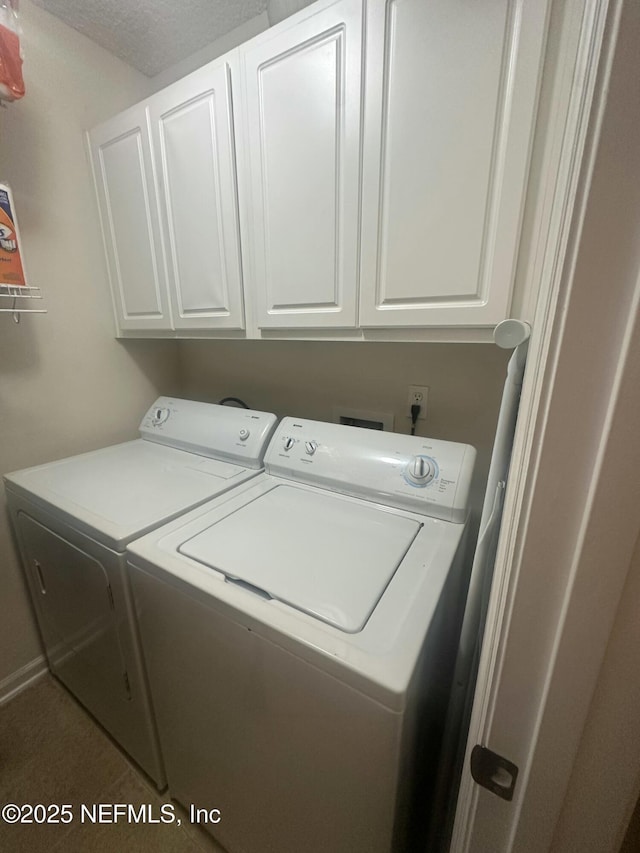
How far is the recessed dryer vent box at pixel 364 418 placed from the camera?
147 centimetres

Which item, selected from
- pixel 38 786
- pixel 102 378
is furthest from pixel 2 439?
pixel 38 786

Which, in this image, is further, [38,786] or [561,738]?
[38,786]

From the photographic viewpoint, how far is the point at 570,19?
68 cm

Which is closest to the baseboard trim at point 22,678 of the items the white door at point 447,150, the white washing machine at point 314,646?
the white washing machine at point 314,646

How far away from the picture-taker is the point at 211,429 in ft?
5.01

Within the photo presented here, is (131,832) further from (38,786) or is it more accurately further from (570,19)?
(570,19)

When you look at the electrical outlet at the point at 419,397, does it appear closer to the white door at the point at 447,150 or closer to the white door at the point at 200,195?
the white door at the point at 447,150

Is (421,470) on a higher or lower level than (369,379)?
lower

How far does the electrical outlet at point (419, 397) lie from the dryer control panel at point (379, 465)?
0.25m

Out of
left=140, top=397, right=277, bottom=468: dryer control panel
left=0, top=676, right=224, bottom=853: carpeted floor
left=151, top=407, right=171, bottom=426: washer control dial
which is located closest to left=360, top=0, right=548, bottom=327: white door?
left=140, top=397, right=277, bottom=468: dryer control panel

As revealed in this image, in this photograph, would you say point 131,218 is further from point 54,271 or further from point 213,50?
point 213,50

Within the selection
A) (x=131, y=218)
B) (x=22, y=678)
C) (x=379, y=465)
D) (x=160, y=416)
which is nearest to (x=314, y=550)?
(x=379, y=465)

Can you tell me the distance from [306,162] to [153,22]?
1.10 meters

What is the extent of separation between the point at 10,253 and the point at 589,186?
1.61 m
